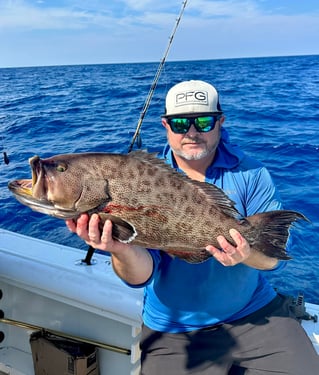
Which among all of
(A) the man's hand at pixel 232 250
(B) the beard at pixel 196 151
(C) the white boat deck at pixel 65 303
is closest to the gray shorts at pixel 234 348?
(C) the white boat deck at pixel 65 303

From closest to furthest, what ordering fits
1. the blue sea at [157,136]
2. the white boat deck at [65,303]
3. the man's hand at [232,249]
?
the man's hand at [232,249]
the white boat deck at [65,303]
the blue sea at [157,136]

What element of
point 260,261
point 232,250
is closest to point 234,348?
point 260,261

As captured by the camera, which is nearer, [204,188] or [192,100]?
[204,188]

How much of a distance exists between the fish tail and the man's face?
A: 0.63 m

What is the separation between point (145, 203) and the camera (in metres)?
2.19

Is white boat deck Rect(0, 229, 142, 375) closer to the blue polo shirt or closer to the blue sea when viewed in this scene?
the blue polo shirt

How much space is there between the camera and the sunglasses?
2750 millimetres

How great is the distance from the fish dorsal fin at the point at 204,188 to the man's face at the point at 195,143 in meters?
0.49

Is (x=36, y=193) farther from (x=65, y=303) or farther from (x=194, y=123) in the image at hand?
(x=65, y=303)

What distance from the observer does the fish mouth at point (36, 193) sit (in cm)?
206

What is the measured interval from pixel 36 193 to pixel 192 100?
127 centimetres

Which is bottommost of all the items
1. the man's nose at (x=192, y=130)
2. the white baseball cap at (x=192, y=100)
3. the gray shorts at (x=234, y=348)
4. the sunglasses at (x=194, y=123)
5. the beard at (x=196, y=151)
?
the gray shorts at (x=234, y=348)

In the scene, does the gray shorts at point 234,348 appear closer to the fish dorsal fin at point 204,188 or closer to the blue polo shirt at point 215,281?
the blue polo shirt at point 215,281

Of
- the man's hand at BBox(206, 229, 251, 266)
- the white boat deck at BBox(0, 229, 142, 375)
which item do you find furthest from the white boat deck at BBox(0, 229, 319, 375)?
the man's hand at BBox(206, 229, 251, 266)
